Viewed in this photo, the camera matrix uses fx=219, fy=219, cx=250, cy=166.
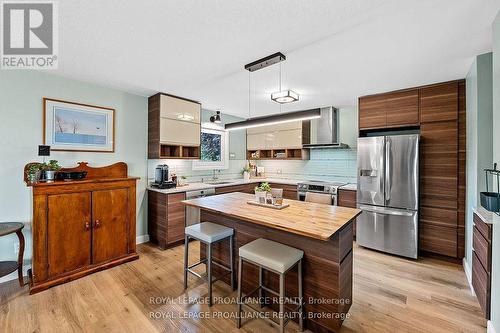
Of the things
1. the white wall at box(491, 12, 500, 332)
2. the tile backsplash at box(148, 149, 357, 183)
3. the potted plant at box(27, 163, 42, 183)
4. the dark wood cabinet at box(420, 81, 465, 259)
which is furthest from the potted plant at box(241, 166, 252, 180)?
the white wall at box(491, 12, 500, 332)

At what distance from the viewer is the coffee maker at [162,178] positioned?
3766mm

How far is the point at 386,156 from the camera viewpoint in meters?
3.33

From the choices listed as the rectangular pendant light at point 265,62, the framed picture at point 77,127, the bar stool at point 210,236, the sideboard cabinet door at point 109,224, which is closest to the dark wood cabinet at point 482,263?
the bar stool at point 210,236

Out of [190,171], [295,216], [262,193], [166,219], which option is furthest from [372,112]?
[166,219]

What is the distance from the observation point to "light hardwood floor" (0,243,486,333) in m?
1.90

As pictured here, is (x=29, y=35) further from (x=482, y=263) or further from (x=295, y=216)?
(x=482, y=263)

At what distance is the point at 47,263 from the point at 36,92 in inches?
83.0

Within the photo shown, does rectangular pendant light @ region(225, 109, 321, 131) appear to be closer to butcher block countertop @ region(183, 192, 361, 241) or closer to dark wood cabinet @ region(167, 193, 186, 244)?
butcher block countertop @ region(183, 192, 361, 241)

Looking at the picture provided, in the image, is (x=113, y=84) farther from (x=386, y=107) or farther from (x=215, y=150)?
(x=386, y=107)

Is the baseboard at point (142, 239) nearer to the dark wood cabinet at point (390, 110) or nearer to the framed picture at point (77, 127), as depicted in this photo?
the framed picture at point (77, 127)

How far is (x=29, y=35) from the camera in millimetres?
1997

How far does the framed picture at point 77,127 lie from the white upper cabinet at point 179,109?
0.77m

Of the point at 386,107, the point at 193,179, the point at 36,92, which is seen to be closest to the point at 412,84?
the point at 386,107

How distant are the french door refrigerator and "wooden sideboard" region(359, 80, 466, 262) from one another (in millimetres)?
276
